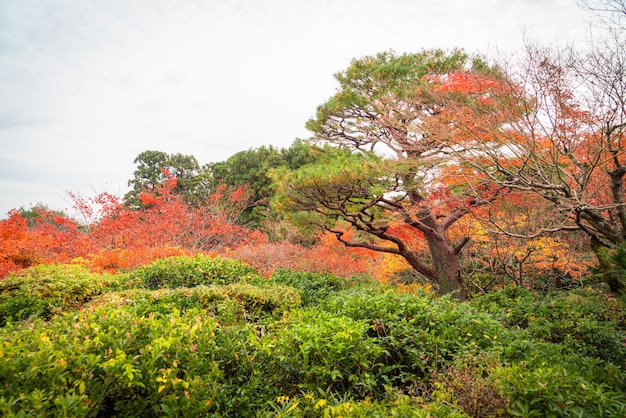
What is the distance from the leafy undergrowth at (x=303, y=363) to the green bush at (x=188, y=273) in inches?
56.9

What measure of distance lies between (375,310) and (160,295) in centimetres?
252

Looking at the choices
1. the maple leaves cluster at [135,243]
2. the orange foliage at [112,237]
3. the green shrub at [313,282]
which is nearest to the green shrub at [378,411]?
the green shrub at [313,282]

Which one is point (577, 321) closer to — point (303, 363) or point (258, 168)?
point (303, 363)

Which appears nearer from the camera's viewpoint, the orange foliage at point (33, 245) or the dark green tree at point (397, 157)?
the dark green tree at point (397, 157)

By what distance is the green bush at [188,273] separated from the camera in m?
5.61

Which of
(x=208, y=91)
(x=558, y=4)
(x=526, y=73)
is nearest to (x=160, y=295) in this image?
(x=526, y=73)

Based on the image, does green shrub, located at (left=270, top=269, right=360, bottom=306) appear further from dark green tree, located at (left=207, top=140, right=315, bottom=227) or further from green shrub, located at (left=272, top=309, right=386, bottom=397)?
dark green tree, located at (left=207, top=140, right=315, bottom=227)

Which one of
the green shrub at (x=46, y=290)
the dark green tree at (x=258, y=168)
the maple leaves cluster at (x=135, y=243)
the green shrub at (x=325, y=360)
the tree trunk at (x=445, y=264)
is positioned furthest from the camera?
the dark green tree at (x=258, y=168)

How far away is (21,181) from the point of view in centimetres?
1091

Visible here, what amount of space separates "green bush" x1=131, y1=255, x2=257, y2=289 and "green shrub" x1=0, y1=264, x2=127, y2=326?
491 mm

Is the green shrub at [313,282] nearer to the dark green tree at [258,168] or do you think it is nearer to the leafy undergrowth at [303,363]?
the leafy undergrowth at [303,363]

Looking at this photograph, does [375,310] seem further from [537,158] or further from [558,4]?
[558,4]

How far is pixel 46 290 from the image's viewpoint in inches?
179

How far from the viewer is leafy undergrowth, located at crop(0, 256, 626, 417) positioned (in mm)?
1677
